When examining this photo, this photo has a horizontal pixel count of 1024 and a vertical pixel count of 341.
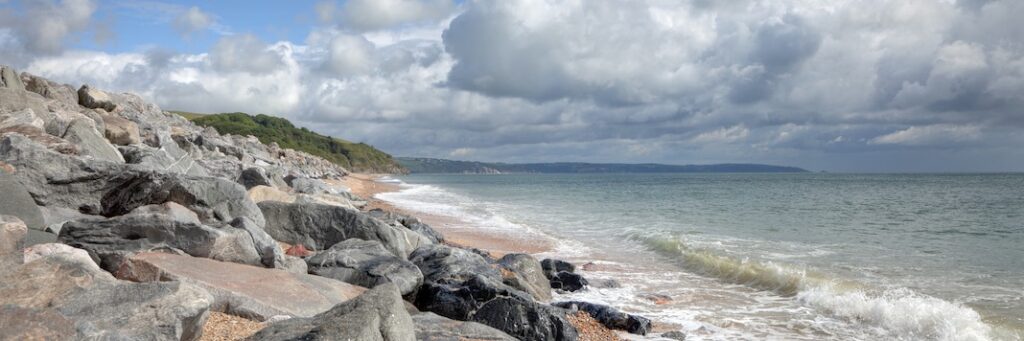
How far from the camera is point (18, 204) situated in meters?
9.41

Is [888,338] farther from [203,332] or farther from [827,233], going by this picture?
[827,233]

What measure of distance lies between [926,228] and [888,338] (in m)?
20.7

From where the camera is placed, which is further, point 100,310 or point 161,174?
point 161,174

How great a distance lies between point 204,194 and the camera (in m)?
12.6

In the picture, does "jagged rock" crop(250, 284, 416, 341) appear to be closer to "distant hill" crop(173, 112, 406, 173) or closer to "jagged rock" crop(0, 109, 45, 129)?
"jagged rock" crop(0, 109, 45, 129)

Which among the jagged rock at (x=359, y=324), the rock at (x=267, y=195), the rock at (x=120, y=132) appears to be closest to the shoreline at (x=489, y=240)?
the rock at (x=267, y=195)

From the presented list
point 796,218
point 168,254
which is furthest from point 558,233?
point 168,254

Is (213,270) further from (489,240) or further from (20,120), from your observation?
(489,240)

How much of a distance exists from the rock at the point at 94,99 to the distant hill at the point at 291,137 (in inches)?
4243

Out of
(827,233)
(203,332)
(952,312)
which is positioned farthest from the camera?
(827,233)

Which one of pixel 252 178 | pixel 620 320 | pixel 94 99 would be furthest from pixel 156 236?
pixel 94 99

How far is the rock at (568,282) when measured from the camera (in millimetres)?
14969

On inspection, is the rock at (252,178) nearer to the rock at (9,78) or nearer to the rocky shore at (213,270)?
the rocky shore at (213,270)

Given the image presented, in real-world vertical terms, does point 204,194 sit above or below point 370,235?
above
